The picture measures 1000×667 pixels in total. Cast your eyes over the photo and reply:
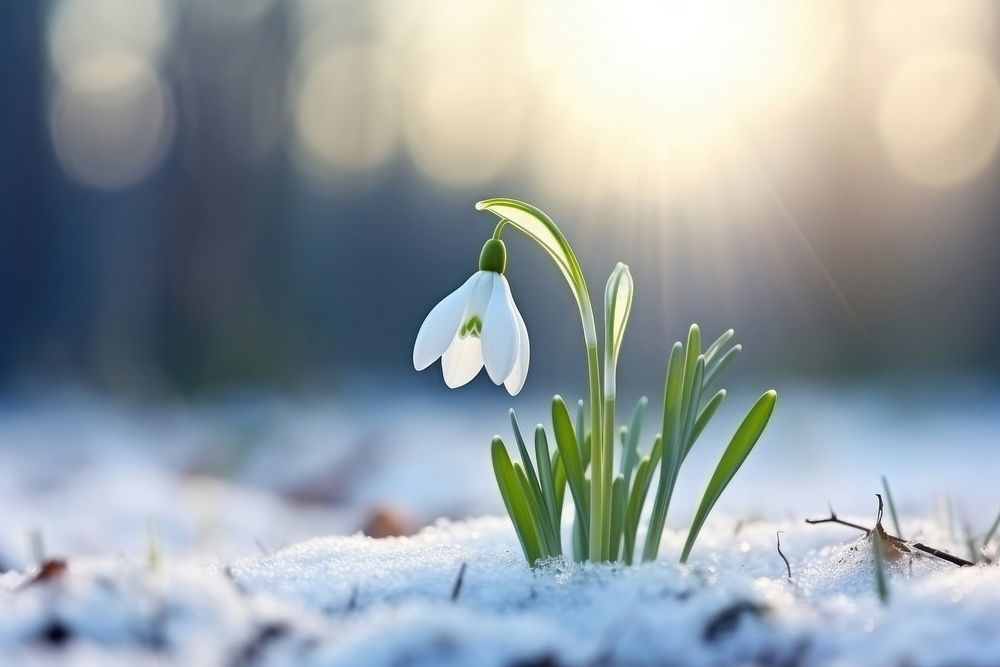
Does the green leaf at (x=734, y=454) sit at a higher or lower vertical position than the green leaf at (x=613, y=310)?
lower

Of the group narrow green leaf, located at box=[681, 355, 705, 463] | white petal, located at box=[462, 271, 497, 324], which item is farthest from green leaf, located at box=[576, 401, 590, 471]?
white petal, located at box=[462, 271, 497, 324]

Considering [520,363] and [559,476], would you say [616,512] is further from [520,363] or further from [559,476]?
[520,363]

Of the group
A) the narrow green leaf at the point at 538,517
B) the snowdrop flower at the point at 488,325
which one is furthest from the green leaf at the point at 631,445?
the snowdrop flower at the point at 488,325

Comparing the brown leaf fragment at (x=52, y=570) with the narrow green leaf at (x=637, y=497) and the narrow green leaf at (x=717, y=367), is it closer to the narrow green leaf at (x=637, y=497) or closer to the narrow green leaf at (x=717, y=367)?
the narrow green leaf at (x=637, y=497)

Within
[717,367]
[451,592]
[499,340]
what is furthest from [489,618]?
[717,367]

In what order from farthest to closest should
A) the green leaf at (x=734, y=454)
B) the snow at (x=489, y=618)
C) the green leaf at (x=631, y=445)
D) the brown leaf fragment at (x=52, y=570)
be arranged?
the green leaf at (x=631, y=445)
the green leaf at (x=734, y=454)
the brown leaf fragment at (x=52, y=570)
the snow at (x=489, y=618)

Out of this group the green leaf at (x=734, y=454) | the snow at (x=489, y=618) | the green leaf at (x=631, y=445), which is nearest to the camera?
the snow at (x=489, y=618)

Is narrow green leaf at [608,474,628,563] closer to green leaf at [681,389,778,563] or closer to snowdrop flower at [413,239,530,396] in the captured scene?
green leaf at [681,389,778,563]

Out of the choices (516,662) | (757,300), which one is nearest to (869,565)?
(516,662)
